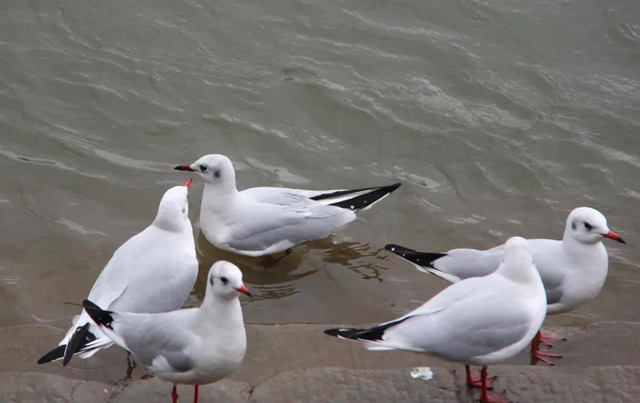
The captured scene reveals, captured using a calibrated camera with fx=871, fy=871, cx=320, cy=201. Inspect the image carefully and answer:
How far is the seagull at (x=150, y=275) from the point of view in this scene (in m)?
5.00

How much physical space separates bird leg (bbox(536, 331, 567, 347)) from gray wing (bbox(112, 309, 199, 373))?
91.7 inches

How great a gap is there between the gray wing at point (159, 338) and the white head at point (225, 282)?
0.26 metres

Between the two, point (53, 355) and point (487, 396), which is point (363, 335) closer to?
point (487, 396)

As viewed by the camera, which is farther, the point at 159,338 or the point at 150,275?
the point at 150,275

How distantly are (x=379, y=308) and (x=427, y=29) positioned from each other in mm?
4326

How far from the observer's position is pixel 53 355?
15.7 feet

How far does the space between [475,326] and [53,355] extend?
90.8 inches

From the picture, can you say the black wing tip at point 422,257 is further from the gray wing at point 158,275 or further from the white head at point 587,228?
the gray wing at point 158,275

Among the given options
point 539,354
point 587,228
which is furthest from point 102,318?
point 587,228

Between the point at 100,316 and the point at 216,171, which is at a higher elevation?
the point at 216,171

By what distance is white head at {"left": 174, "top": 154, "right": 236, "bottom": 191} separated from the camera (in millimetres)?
6586

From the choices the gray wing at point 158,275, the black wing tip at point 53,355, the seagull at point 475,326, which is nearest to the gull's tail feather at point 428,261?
the seagull at point 475,326

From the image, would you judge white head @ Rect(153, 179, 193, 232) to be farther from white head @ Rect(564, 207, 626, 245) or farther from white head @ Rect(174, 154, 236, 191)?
white head @ Rect(564, 207, 626, 245)

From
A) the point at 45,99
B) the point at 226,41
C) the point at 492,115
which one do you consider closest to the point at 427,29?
the point at 492,115
